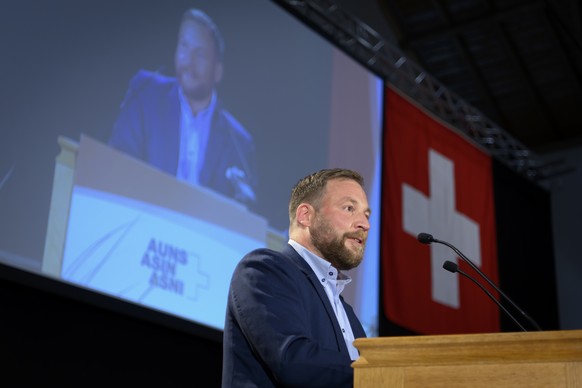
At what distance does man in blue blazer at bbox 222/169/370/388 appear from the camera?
1.65 metres

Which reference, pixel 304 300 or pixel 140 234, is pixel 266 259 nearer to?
pixel 304 300

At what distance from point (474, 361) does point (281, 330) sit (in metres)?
0.43

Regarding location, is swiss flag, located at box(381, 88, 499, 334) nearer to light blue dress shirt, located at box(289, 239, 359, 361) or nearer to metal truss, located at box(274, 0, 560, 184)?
metal truss, located at box(274, 0, 560, 184)

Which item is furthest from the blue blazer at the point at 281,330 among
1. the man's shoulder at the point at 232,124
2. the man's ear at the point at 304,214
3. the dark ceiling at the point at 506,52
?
the dark ceiling at the point at 506,52

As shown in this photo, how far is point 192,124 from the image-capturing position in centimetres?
435

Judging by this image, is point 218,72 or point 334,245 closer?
point 334,245

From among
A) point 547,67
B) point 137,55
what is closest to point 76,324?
point 137,55

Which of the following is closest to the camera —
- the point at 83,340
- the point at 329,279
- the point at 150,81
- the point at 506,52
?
the point at 329,279

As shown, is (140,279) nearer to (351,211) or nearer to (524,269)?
(351,211)

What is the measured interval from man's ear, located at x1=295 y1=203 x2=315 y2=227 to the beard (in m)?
0.03

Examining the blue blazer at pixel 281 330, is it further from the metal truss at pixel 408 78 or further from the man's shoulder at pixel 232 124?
the metal truss at pixel 408 78

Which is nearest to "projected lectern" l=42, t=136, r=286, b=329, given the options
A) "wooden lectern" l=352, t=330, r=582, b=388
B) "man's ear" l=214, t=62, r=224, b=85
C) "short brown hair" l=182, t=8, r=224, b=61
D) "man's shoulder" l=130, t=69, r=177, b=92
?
"man's shoulder" l=130, t=69, r=177, b=92

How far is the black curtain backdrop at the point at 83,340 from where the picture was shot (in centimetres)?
359

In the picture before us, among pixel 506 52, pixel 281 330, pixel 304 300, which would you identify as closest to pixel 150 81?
pixel 304 300
